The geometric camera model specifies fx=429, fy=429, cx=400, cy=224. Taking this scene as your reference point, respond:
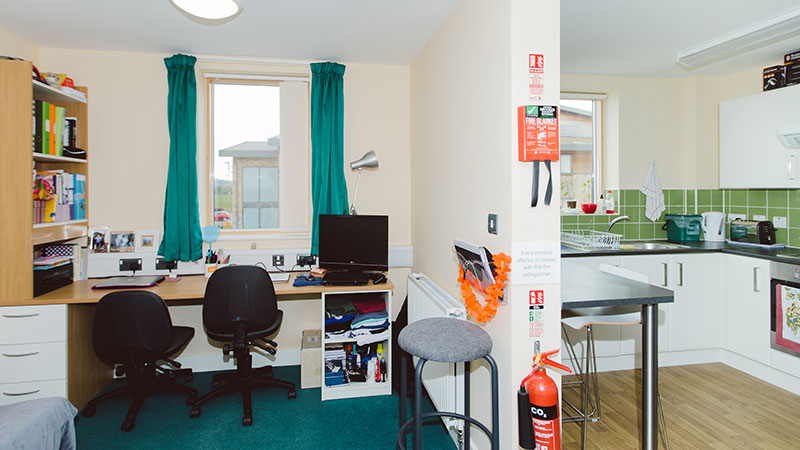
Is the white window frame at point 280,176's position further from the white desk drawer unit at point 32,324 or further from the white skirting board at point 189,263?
the white desk drawer unit at point 32,324

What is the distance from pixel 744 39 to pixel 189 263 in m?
4.28

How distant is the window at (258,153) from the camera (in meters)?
3.59

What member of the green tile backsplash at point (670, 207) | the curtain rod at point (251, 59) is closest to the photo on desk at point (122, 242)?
the curtain rod at point (251, 59)

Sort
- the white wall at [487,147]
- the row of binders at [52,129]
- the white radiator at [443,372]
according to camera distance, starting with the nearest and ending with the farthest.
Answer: the white wall at [487,147]
the white radiator at [443,372]
the row of binders at [52,129]

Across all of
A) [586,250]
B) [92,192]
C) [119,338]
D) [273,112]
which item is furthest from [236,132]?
[586,250]

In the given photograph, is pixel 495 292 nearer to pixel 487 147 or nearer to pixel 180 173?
pixel 487 147

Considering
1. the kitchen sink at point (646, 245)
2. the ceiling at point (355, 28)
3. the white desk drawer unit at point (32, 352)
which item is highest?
the ceiling at point (355, 28)

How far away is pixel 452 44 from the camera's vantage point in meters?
2.60

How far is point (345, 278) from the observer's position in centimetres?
313

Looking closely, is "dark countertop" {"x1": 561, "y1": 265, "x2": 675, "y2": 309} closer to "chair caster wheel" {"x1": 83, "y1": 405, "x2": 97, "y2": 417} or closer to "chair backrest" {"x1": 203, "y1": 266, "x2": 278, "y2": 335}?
"chair backrest" {"x1": 203, "y1": 266, "x2": 278, "y2": 335}

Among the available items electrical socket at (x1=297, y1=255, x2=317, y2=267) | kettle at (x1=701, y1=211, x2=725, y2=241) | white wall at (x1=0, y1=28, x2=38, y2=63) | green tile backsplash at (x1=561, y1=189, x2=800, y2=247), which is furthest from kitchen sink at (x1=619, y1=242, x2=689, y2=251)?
white wall at (x1=0, y1=28, x2=38, y2=63)

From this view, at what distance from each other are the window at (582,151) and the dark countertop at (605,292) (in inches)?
73.5

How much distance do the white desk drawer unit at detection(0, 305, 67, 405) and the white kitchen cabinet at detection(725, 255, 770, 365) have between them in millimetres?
4762

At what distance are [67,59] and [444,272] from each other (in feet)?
10.7
